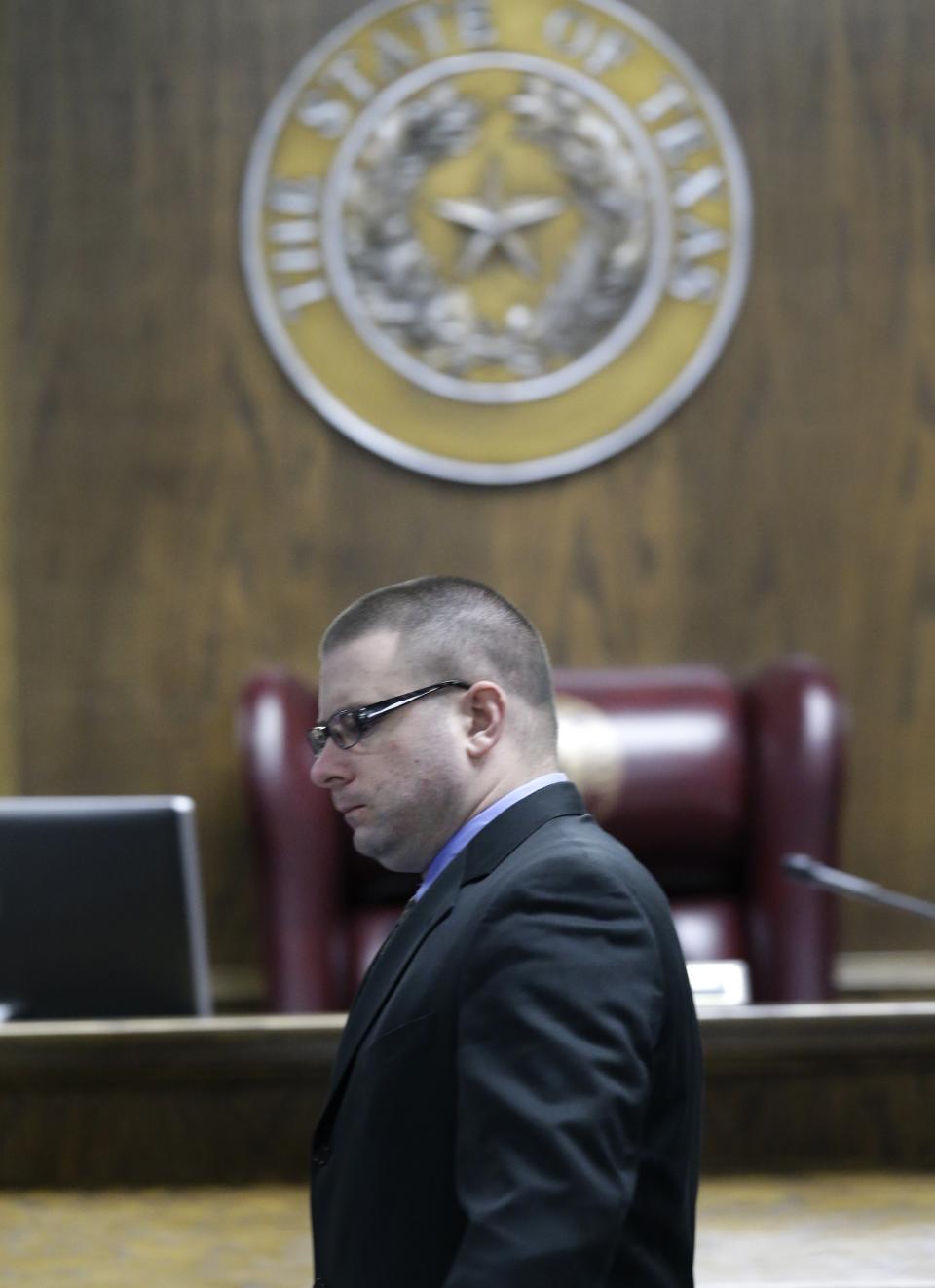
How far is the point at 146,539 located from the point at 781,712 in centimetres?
146

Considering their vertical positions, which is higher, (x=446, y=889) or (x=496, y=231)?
(x=496, y=231)

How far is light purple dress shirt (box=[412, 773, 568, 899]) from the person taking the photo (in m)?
1.26

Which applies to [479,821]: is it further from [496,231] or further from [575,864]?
[496,231]

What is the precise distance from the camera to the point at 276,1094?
2027 millimetres

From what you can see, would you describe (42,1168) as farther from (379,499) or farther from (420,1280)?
(379,499)

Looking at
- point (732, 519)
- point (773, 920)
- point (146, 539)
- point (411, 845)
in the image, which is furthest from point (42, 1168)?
point (732, 519)

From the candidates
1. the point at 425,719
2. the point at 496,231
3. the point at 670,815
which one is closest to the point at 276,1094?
the point at 425,719

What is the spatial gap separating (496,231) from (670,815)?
53.3 inches

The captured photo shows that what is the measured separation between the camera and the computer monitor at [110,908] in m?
2.38

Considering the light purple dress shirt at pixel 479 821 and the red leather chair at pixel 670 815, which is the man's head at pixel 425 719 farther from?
the red leather chair at pixel 670 815

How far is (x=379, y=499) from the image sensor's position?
367cm

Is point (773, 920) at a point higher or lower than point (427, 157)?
lower

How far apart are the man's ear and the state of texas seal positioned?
242 cm

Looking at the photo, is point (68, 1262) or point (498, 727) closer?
point (498, 727)
